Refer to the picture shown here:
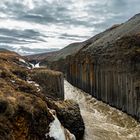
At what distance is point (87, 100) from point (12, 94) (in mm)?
17213

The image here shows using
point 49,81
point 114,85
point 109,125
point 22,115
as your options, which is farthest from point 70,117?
point 114,85

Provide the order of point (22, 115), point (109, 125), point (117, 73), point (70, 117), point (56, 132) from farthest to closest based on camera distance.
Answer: point (117, 73) → point (109, 125) → point (70, 117) → point (56, 132) → point (22, 115)

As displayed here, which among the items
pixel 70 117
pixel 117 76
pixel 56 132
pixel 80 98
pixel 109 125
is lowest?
pixel 80 98

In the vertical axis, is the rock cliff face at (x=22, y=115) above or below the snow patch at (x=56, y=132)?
above

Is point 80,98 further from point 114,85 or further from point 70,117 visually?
point 70,117

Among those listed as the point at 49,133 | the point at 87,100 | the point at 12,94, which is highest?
the point at 12,94

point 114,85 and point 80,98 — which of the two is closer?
point 114,85

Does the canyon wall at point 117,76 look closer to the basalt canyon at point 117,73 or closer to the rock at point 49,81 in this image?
the basalt canyon at point 117,73

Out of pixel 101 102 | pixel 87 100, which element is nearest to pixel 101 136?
pixel 101 102

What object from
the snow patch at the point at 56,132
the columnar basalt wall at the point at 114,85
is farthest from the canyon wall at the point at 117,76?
the snow patch at the point at 56,132

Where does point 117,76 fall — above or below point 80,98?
above

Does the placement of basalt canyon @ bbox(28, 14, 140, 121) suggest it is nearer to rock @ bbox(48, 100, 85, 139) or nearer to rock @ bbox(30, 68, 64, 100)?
rock @ bbox(30, 68, 64, 100)

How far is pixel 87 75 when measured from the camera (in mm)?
30453

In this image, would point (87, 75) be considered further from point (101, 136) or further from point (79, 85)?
point (101, 136)
